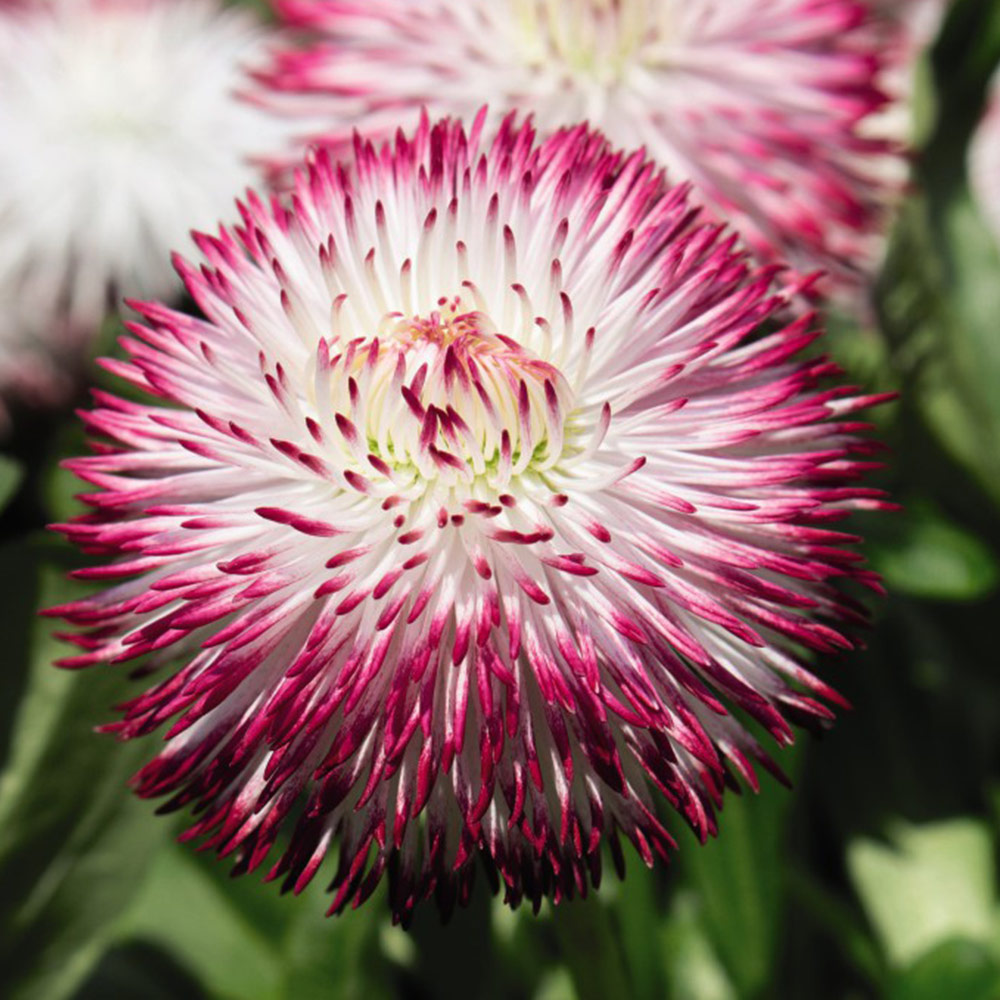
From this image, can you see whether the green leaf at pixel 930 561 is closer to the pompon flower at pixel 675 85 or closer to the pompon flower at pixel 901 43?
the pompon flower at pixel 675 85

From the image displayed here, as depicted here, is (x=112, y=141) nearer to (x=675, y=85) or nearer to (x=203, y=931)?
(x=675, y=85)

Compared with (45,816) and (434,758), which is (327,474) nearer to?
(434,758)

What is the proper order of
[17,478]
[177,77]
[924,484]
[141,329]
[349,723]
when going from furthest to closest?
[177,77], [924,484], [17,478], [141,329], [349,723]

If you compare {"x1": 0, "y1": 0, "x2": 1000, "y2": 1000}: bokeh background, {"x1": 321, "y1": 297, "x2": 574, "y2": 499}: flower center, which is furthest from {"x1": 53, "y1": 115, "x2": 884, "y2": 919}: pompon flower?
{"x1": 0, "y1": 0, "x2": 1000, "y2": 1000}: bokeh background

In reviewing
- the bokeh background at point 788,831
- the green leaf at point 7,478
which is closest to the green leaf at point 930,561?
the bokeh background at point 788,831

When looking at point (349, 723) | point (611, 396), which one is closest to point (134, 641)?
point (349, 723)

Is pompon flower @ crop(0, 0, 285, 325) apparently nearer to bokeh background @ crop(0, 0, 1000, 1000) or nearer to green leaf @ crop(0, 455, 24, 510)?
bokeh background @ crop(0, 0, 1000, 1000)
